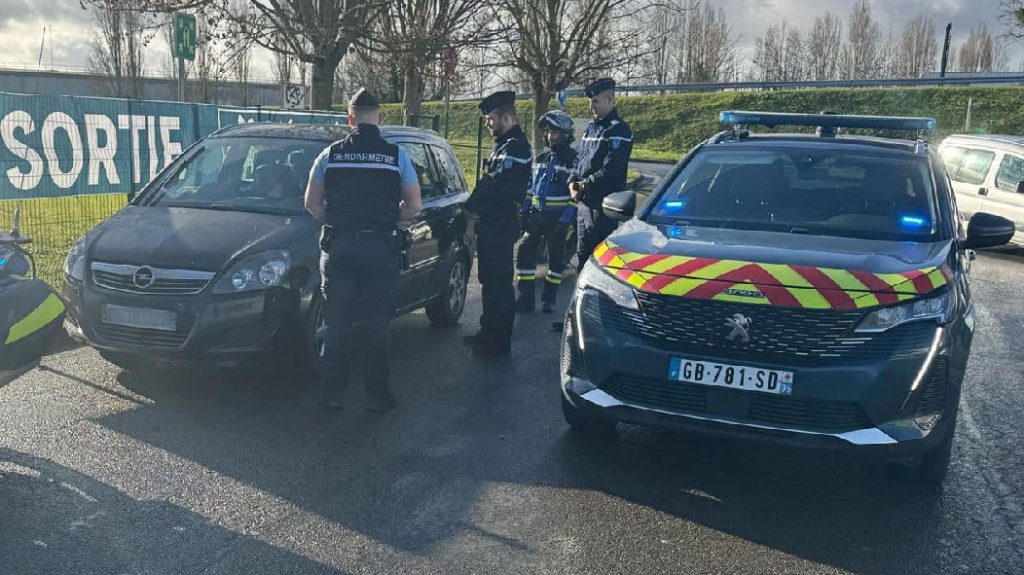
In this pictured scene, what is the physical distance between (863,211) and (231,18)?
36.6 feet

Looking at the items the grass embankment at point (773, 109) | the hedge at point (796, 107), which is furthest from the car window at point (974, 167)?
the hedge at point (796, 107)

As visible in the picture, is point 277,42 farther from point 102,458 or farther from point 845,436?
point 845,436

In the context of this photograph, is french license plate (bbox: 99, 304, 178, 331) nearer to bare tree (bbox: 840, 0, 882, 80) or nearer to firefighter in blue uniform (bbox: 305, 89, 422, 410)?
firefighter in blue uniform (bbox: 305, 89, 422, 410)

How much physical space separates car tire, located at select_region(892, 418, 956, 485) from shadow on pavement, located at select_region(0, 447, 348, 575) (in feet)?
9.58

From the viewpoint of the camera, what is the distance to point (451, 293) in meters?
8.12

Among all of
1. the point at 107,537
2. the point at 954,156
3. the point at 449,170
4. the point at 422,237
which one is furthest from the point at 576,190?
the point at 954,156

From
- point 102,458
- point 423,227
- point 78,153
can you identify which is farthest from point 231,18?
point 102,458

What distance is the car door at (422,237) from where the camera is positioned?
7.06m

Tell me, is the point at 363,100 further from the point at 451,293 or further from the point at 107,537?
the point at 107,537

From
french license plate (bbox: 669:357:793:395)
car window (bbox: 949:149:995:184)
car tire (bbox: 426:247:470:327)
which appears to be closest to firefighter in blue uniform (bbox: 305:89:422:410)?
french license plate (bbox: 669:357:793:395)

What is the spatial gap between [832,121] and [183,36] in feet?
25.3

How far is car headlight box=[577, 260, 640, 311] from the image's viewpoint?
14.8ft

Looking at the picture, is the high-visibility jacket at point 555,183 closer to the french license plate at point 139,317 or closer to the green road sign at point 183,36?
the french license plate at point 139,317

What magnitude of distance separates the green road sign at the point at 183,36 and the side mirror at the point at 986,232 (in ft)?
28.9
